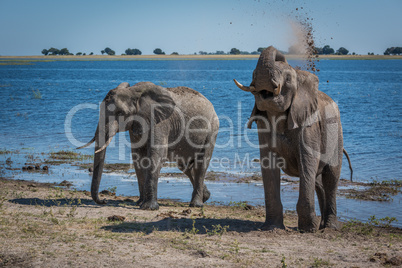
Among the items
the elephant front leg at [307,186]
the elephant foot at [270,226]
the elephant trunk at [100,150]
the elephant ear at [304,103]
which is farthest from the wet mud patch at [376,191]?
the elephant trunk at [100,150]

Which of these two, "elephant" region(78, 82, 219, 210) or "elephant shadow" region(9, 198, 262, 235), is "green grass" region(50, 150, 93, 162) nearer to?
"elephant" region(78, 82, 219, 210)

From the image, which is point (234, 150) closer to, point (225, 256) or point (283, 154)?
A: point (283, 154)

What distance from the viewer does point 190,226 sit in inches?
382

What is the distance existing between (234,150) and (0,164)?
26.7 ft

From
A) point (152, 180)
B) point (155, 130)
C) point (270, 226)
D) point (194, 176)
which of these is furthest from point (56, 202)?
point (270, 226)

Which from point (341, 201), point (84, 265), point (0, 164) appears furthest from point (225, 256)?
point (0, 164)

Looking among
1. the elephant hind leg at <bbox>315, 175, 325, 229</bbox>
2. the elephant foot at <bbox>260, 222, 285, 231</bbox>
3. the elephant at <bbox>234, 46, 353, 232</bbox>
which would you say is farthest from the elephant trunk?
the elephant hind leg at <bbox>315, 175, 325, 229</bbox>

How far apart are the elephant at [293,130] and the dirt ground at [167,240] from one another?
25.7 inches

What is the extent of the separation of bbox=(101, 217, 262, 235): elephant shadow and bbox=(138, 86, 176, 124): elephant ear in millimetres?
2656

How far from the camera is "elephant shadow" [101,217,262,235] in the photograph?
9250 mm

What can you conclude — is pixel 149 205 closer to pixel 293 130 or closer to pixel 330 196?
pixel 330 196

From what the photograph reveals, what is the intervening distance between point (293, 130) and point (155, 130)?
389 centimetres

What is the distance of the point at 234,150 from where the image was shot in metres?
20.7

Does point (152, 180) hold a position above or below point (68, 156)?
above
